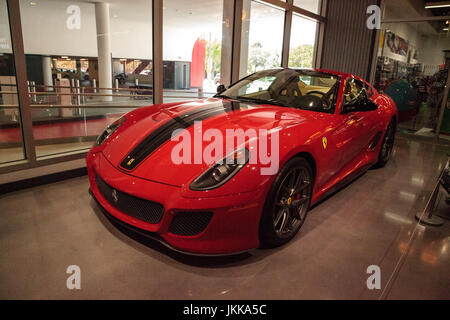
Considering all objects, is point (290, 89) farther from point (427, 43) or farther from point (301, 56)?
point (427, 43)

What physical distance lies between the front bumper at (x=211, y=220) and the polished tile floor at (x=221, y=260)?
202 mm

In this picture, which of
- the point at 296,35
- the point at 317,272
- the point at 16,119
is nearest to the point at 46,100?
the point at 16,119

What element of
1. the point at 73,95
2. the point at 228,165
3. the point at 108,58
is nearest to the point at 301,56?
the point at 108,58

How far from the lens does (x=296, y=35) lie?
23.8 feet

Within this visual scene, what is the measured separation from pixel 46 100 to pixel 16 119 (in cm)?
159

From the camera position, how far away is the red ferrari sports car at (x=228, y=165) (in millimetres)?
1646

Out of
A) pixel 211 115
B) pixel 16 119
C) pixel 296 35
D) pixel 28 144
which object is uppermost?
pixel 296 35

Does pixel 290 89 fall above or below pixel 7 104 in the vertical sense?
above

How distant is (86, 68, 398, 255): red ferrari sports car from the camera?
5.40 ft

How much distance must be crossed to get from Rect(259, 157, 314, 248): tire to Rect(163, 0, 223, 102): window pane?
4161mm

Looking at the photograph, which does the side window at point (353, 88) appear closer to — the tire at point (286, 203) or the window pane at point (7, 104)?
the tire at point (286, 203)

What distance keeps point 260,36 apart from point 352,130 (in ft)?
14.2

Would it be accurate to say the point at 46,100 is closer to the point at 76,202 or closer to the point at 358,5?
the point at 76,202

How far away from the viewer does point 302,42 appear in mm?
7680
